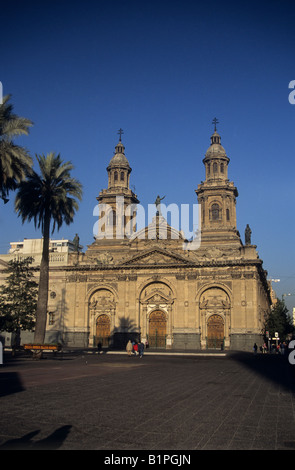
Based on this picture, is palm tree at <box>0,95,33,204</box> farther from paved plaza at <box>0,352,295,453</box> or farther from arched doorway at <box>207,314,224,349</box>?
arched doorway at <box>207,314,224,349</box>

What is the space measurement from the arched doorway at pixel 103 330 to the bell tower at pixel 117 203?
1190 cm

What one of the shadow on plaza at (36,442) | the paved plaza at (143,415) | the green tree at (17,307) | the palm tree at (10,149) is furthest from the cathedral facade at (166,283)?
the shadow on plaza at (36,442)

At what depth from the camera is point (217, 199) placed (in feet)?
206

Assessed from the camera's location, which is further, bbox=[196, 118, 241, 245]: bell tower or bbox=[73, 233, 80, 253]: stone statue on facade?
bbox=[73, 233, 80, 253]: stone statue on facade

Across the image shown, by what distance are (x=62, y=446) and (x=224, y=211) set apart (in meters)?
55.3

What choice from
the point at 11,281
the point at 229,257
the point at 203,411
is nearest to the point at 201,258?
the point at 229,257

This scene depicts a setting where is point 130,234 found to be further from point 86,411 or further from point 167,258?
point 86,411

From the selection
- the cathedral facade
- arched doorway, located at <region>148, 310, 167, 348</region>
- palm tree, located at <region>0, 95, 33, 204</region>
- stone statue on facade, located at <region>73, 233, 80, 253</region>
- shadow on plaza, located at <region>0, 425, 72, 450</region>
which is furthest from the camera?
stone statue on facade, located at <region>73, 233, 80, 253</region>

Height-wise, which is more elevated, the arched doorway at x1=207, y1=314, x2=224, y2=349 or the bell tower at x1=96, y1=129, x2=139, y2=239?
the bell tower at x1=96, y1=129, x2=139, y2=239

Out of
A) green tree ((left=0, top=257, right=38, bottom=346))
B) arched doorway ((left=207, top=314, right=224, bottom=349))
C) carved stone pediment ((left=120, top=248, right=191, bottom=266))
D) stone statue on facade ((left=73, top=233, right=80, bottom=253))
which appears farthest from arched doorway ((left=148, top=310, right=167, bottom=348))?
green tree ((left=0, top=257, right=38, bottom=346))

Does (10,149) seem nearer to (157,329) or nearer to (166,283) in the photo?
(166,283)

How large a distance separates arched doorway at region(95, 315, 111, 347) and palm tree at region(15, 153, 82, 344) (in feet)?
76.7

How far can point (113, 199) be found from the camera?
66.1m

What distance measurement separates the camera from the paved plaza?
8812 millimetres
